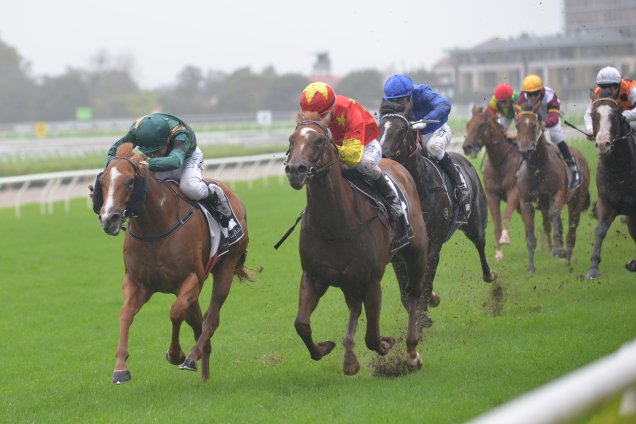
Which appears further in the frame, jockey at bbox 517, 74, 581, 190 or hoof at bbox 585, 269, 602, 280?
jockey at bbox 517, 74, 581, 190

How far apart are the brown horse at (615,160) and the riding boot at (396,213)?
2460mm

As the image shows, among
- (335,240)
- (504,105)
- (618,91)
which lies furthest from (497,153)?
(335,240)

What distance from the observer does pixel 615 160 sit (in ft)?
26.1

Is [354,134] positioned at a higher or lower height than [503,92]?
higher

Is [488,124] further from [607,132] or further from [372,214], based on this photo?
[372,214]

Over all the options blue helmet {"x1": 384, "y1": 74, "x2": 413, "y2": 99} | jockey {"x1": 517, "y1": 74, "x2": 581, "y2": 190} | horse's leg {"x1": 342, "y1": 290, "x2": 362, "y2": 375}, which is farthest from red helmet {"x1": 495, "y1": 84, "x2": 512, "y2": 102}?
horse's leg {"x1": 342, "y1": 290, "x2": 362, "y2": 375}

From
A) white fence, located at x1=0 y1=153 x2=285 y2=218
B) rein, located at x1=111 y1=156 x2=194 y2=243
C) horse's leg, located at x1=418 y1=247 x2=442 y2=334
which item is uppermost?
rein, located at x1=111 y1=156 x2=194 y2=243

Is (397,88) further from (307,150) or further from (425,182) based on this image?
(307,150)

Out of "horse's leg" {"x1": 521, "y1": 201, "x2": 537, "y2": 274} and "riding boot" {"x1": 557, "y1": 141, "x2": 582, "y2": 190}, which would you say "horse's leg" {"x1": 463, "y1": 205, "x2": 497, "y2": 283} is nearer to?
"horse's leg" {"x1": 521, "y1": 201, "x2": 537, "y2": 274}

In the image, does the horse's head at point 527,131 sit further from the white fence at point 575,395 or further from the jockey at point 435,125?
the white fence at point 575,395

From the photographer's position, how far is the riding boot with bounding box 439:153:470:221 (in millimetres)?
7418

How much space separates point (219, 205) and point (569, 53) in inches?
999

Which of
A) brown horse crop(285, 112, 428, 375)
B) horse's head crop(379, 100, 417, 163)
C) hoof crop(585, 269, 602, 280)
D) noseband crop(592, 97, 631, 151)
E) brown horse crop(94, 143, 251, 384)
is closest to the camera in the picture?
brown horse crop(285, 112, 428, 375)

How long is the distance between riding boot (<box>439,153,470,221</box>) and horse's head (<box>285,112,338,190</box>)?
7.53ft
